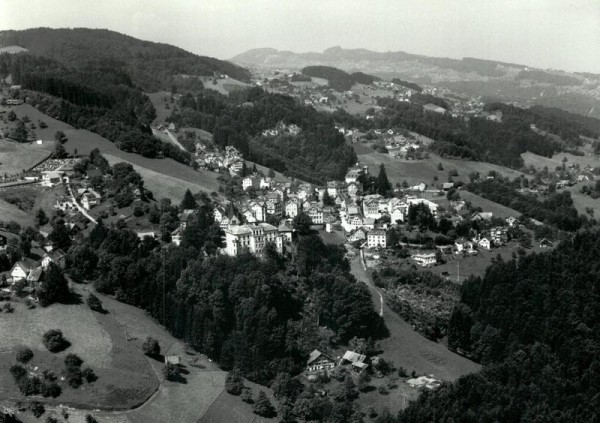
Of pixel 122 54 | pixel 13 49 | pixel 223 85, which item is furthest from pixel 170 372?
pixel 122 54

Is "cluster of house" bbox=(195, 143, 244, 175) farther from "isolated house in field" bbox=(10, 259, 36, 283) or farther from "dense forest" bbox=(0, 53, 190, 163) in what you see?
"isolated house in field" bbox=(10, 259, 36, 283)

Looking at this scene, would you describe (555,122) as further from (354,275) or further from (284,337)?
(284,337)

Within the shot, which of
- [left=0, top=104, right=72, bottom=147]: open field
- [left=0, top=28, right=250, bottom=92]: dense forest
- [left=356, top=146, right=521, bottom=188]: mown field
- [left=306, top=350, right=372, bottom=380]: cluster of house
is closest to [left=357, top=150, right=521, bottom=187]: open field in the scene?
[left=356, top=146, right=521, bottom=188]: mown field

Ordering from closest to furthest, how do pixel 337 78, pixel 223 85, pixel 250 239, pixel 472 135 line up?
1. pixel 250 239
2. pixel 472 135
3. pixel 223 85
4. pixel 337 78

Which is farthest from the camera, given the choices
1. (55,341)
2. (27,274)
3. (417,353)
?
(417,353)

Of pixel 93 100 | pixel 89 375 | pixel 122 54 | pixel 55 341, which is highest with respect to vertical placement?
pixel 122 54

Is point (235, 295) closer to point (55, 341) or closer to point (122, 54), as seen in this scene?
point (55, 341)

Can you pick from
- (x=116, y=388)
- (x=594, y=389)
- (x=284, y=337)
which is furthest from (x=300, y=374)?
(x=594, y=389)
